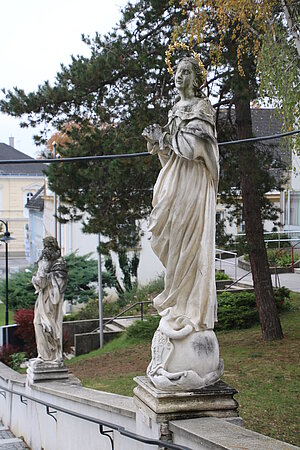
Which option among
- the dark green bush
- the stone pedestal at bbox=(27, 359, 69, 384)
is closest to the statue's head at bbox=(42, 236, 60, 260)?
the stone pedestal at bbox=(27, 359, 69, 384)

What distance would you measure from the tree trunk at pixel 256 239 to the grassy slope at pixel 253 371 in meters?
0.48

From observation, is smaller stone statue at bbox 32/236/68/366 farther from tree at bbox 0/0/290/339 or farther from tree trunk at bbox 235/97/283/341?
tree trunk at bbox 235/97/283/341

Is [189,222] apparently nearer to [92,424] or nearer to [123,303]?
[92,424]

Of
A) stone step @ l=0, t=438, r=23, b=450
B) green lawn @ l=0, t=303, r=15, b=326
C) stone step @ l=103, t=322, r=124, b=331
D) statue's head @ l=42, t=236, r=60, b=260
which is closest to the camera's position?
stone step @ l=0, t=438, r=23, b=450

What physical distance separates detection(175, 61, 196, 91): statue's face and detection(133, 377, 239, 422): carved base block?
2180 mm

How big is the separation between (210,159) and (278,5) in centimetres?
820

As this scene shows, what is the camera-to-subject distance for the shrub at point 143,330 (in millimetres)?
22234

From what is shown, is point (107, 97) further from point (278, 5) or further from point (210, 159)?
point (210, 159)

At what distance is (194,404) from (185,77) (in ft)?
7.76

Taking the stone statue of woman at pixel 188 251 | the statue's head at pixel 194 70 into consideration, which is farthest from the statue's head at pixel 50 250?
the statue's head at pixel 194 70

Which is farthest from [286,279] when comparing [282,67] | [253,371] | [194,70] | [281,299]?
[194,70]

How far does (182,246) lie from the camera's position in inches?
207

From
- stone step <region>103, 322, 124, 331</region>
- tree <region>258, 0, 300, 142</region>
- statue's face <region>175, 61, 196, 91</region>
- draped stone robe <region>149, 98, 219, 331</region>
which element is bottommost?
stone step <region>103, 322, 124, 331</region>

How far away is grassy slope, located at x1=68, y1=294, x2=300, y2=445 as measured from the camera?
9703 millimetres
